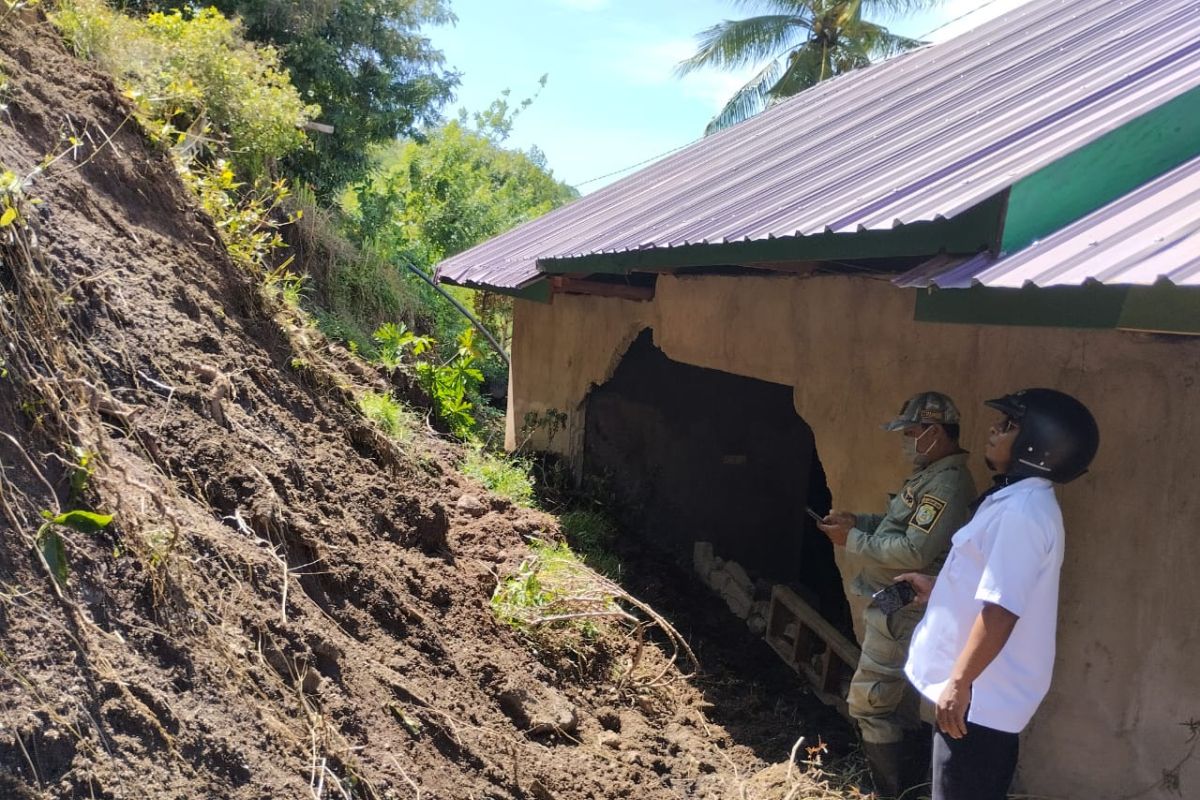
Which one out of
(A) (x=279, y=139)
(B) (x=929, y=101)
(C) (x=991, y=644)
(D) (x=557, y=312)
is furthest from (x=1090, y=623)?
(A) (x=279, y=139)

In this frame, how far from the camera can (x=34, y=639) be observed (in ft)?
7.46

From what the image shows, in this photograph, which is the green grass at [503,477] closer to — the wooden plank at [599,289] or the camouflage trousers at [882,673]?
the wooden plank at [599,289]

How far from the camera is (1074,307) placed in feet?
8.79

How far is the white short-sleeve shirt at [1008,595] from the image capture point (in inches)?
108

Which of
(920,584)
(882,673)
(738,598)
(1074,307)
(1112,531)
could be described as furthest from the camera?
(738,598)

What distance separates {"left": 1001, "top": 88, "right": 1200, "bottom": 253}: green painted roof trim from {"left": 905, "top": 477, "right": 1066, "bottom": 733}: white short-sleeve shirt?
843 millimetres

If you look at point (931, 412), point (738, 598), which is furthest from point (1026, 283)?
point (738, 598)

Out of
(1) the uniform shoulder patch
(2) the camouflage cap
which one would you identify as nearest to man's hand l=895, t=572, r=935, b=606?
(1) the uniform shoulder patch

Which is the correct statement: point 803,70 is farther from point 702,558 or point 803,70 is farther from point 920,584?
point 920,584

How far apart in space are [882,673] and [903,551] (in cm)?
62

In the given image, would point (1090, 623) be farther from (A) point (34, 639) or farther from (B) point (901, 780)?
(A) point (34, 639)

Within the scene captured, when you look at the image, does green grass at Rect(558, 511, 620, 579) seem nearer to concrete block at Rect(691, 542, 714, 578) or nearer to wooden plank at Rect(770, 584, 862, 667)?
concrete block at Rect(691, 542, 714, 578)

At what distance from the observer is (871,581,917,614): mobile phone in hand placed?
11.6 feet

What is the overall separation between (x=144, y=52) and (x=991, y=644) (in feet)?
26.8
